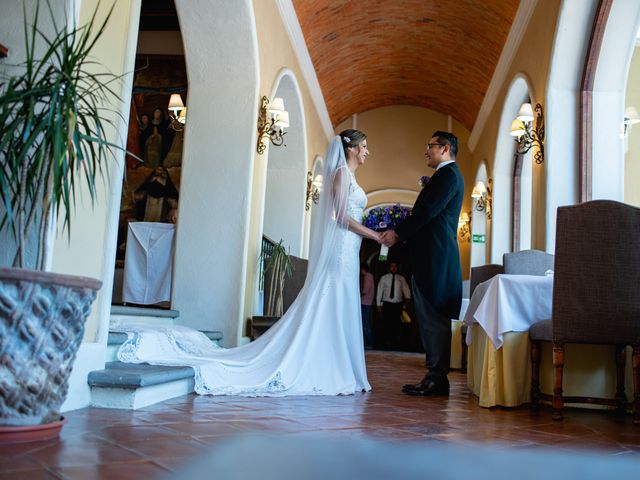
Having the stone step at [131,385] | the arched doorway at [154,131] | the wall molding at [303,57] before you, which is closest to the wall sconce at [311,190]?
the wall molding at [303,57]

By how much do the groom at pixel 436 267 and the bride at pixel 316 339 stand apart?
0.31 m

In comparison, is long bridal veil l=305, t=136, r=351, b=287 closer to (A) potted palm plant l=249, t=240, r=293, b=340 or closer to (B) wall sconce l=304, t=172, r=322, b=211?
(A) potted palm plant l=249, t=240, r=293, b=340

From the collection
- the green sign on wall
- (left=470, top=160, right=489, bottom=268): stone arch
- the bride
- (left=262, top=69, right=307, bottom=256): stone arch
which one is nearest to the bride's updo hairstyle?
the bride

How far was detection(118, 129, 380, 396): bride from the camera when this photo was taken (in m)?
3.63

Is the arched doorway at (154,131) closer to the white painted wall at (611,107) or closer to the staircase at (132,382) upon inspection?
the staircase at (132,382)

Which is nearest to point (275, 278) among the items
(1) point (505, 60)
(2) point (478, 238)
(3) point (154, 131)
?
(3) point (154, 131)

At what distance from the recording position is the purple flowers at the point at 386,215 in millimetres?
11836

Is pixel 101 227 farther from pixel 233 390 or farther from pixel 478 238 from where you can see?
pixel 478 238

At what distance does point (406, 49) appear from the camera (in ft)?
34.0

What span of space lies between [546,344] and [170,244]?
365 centimetres

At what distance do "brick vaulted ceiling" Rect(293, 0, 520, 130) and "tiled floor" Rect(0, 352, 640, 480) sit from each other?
562 centimetres

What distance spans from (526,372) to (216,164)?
10.6 feet

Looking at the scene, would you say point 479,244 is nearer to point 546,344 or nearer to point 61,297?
point 546,344

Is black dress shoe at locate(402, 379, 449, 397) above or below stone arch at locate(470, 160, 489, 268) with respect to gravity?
below
